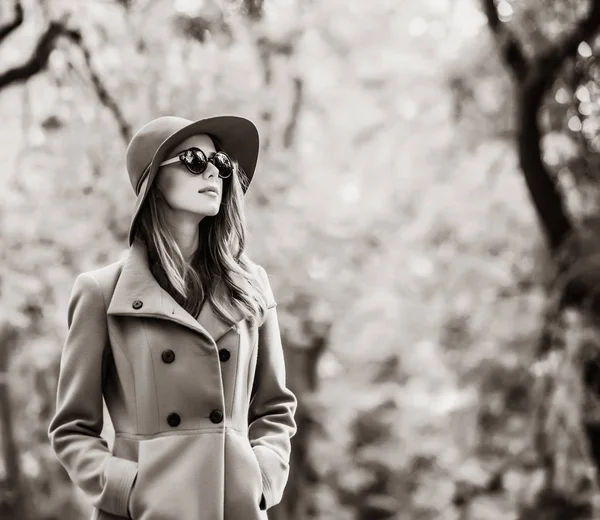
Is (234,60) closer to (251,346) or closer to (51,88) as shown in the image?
(51,88)

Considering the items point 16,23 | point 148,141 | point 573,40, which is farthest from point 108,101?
point 148,141

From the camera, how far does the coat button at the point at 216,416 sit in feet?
7.35

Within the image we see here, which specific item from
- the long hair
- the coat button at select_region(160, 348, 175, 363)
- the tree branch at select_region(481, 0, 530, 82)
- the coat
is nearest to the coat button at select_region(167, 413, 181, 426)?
the coat

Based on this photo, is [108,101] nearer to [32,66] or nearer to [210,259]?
[32,66]

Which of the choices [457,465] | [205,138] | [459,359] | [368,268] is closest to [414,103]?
[368,268]

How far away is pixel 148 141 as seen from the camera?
2.39 meters

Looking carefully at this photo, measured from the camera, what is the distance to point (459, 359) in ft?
27.8

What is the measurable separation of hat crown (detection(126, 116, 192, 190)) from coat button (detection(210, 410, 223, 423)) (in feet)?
2.00

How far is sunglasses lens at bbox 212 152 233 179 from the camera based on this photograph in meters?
2.42

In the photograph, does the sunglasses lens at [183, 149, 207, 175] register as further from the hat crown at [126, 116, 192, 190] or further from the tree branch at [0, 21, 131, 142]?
the tree branch at [0, 21, 131, 142]

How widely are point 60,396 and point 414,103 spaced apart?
8.22 metres

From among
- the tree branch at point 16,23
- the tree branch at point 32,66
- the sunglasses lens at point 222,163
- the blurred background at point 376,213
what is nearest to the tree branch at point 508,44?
the blurred background at point 376,213

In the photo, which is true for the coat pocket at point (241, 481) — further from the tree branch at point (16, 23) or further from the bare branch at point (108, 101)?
the bare branch at point (108, 101)

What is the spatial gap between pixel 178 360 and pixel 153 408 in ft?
0.40
